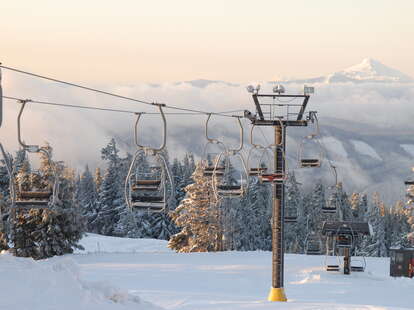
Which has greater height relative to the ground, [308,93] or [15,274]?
[308,93]

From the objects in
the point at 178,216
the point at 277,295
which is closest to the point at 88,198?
the point at 178,216

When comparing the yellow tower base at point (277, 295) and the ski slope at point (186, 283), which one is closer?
the ski slope at point (186, 283)

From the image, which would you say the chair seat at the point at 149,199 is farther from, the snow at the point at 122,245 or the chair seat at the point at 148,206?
the snow at the point at 122,245

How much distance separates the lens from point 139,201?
17.0 m

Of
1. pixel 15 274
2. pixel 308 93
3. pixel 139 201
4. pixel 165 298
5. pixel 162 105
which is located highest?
pixel 308 93

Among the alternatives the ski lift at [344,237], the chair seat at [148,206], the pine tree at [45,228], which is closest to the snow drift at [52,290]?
the chair seat at [148,206]

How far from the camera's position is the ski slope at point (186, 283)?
51.0 feet

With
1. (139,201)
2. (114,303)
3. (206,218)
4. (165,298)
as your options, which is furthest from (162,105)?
(206,218)

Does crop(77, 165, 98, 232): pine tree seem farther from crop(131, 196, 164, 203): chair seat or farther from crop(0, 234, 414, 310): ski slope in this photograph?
crop(131, 196, 164, 203): chair seat

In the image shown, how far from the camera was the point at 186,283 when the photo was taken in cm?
3356

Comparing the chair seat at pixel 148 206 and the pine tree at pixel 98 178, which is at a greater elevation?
the pine tree at pixel 98 178

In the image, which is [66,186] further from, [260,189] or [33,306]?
[260,189]

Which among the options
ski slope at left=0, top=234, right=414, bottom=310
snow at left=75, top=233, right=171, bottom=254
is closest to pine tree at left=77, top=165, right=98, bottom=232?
snow at left=75, top=233, right=171, bottom=254

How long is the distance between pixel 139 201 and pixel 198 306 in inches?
246
